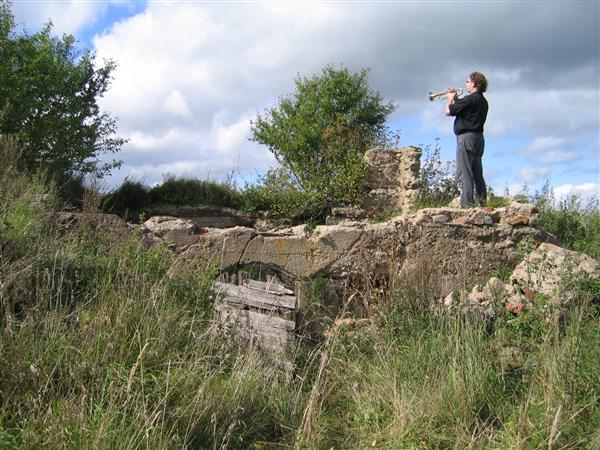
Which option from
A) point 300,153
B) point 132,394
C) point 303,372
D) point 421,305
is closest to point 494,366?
point 421,305

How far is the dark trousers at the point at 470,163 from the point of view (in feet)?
26.4

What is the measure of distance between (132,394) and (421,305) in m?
2.96

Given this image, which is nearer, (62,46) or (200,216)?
(200,216)

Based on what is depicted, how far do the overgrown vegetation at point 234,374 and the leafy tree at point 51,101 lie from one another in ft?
16.6

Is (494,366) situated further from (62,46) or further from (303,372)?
(62,46)

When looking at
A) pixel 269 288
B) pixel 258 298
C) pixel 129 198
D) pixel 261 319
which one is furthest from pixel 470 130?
pixel 129 198

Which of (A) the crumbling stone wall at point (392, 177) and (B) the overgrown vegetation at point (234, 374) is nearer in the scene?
(B) the overgrown vegetation at point (234, 374)

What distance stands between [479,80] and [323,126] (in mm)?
6255

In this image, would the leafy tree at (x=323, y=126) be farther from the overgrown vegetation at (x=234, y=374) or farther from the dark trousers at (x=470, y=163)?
the overgrown vegetation at (x=234, y=374)

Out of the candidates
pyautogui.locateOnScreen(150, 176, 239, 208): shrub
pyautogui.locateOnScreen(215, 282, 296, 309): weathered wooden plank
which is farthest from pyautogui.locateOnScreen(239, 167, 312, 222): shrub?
pyautogui.locateOnScreen(215, 282, 296, 309): weathered wooden plank

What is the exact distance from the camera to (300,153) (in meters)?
13.5

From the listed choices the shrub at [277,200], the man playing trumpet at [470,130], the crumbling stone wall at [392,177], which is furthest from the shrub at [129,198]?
the man playing trumpet at [470,130]

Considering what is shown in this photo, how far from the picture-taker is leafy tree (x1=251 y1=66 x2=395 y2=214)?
11281mm

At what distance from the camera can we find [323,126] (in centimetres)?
1402
